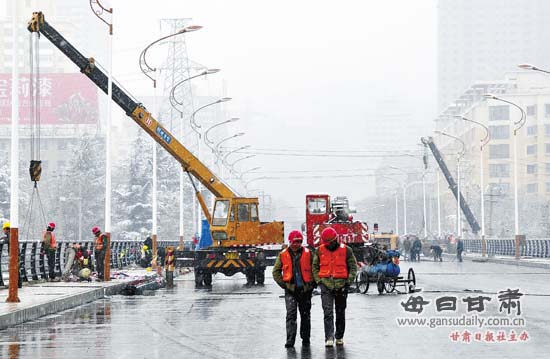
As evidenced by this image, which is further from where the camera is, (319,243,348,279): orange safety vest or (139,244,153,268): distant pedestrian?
(139,244,153,268): distant pedestrian

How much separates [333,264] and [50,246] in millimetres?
19403

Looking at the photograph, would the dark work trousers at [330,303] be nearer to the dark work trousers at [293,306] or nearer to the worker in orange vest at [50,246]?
the dark work trousers at [293,306]

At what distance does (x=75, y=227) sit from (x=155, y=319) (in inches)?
3269

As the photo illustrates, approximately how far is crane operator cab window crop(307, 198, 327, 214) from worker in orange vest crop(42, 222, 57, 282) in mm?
15738

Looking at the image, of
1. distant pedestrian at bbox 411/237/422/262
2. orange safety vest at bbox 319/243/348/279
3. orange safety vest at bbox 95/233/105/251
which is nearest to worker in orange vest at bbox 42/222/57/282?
orange safety vest at bbox 95/233/105/251

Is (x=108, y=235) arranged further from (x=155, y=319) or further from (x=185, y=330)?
(x=185, y=330)

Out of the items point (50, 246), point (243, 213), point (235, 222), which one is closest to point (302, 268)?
point (50, 246)

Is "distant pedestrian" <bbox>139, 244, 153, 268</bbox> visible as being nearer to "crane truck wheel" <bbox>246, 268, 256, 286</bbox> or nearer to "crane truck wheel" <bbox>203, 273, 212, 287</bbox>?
"crane truck wheel" <bbox>246, 268, 256, 286</bbox>

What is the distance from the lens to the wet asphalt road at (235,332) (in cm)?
1421

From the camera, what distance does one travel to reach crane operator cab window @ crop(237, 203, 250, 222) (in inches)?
1453

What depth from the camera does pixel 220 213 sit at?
37.1m

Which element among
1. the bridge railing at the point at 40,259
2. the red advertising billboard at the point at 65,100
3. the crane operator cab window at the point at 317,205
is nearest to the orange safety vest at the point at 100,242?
the bridge railing at the point at 40,259

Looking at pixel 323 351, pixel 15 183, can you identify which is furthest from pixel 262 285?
pixel 323 351

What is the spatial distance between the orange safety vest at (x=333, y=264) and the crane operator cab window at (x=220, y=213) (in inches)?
877
